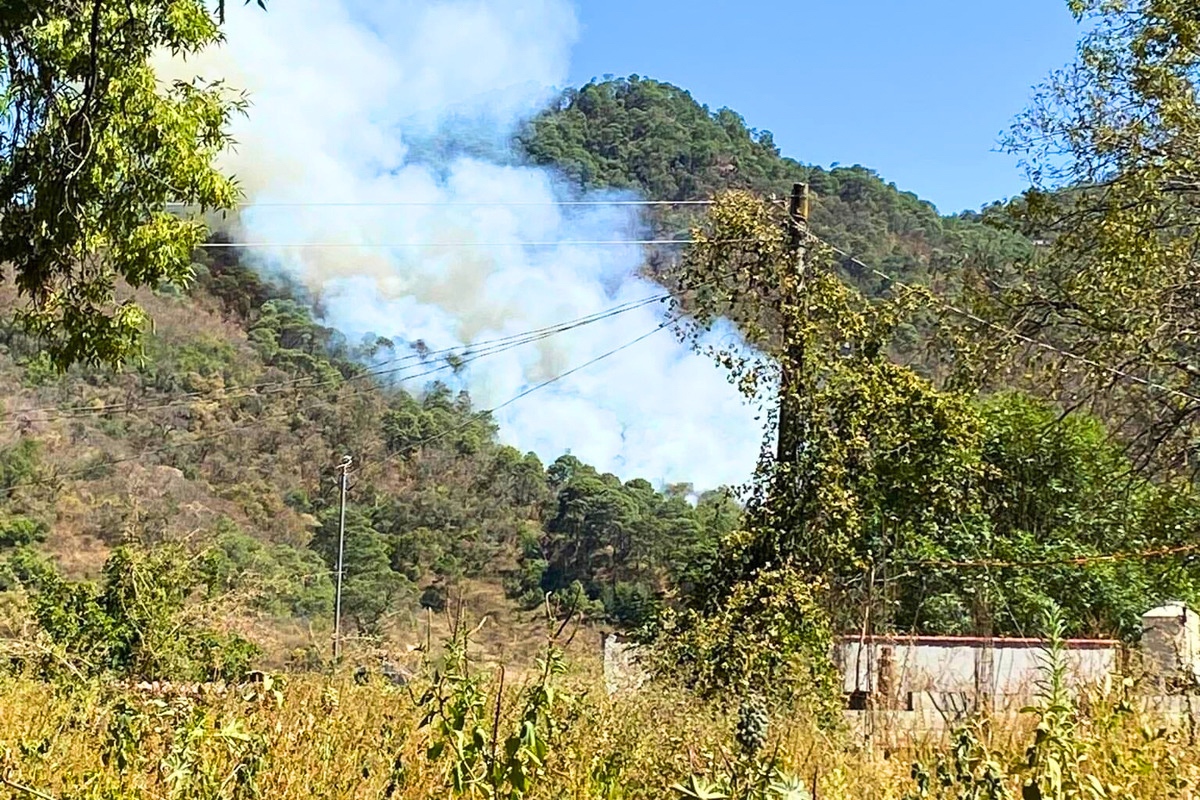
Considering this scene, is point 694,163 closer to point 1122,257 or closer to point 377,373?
point 377,373

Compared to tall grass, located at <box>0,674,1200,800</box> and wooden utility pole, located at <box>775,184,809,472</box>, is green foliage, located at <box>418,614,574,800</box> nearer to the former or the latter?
tall grass, located at <box>0,674,1200,800</box>

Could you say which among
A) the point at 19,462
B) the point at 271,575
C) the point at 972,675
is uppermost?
the point at 19,462

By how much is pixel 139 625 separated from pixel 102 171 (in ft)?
8.85

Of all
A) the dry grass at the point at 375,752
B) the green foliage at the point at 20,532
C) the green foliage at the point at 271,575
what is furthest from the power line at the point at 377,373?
the dry grass at the point at 375,752

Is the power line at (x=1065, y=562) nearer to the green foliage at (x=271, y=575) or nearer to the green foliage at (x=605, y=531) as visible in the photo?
the green foliage at (x=271, y=575)

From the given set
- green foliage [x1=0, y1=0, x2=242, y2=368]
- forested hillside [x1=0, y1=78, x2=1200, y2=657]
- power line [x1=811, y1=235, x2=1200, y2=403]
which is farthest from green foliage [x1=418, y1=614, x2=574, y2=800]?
power line [x1=811, y1=235, x2=1200, y2=403]

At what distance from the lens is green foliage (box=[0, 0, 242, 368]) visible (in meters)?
7.46

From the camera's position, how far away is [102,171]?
7766 mm

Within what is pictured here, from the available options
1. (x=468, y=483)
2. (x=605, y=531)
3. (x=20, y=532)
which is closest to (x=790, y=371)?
(x=605, y=531)

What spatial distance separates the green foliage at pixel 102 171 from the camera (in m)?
7.46

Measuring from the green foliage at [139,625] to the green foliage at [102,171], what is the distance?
1729 mm

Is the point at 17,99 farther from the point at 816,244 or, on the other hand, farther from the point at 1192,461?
the point at 1192,461

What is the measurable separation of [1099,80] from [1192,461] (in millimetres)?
3643

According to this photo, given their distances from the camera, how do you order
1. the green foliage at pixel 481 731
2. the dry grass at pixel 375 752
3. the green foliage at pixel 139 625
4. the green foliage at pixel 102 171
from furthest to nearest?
the green foliage at pixel 102 171 → the green foliage at pixel 139 625 → the dry grass at pixel 375 752 → the green foliage at pixel 481 731
